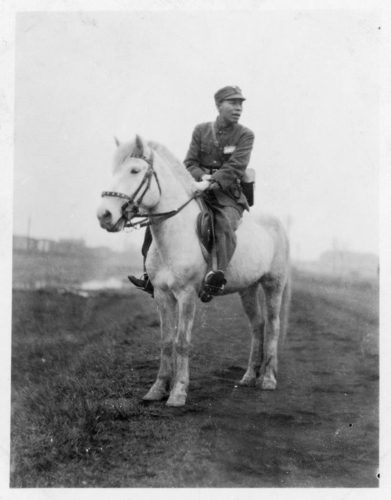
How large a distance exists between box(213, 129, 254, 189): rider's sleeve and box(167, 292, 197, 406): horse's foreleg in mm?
1320

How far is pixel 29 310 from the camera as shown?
597 centimetres

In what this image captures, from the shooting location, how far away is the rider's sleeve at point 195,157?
5828 mm

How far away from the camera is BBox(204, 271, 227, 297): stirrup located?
5.24 metres

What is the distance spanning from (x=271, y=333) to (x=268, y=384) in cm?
64

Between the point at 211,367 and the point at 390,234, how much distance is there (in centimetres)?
280

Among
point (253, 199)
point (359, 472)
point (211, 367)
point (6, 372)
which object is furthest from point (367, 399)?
point (6, 372)

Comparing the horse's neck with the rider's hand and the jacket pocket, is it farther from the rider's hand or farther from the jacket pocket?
the jacket pocket

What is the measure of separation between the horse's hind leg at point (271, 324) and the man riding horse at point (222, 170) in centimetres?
104

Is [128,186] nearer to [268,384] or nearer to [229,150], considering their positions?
[229,150]

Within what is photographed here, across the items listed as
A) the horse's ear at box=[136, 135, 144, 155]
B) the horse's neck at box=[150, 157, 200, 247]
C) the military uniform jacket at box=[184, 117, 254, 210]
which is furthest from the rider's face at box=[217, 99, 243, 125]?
the horse's ear at box=[136, 135, 144, 155]

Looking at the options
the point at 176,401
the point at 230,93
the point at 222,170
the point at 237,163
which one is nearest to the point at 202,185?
the point at 222,170

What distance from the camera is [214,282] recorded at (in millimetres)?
5289

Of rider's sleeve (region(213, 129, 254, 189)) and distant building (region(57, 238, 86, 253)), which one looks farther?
distant building (region(57, 238, 86, 253))

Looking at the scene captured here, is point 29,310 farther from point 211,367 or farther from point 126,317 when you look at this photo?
point 211,367
